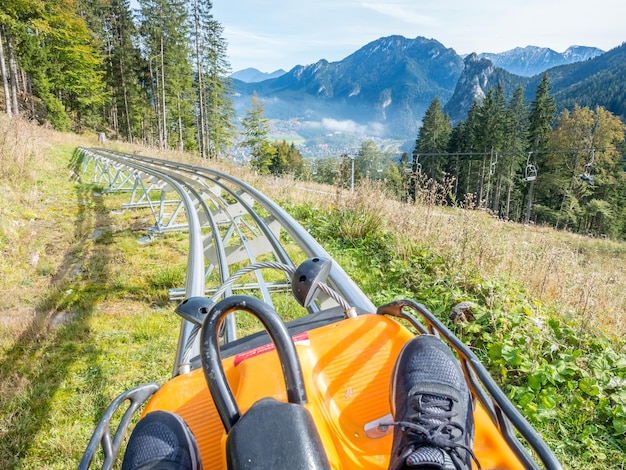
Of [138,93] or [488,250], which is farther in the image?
[138,93]

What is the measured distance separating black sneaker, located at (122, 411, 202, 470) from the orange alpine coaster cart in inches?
2.3

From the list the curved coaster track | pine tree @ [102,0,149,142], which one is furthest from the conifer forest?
the curved coaster track

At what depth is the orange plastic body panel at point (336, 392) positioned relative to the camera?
0.95 m

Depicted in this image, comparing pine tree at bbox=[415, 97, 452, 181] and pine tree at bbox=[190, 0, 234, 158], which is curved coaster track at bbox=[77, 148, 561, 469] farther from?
pine tree at bbox=[415, 97, 452, 181]

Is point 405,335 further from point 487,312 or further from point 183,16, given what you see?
point 183,16

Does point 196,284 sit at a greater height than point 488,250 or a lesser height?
greater

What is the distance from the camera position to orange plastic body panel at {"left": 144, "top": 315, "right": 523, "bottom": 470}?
3.13ft

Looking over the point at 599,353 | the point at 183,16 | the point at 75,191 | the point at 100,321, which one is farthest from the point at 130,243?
the point at 183,16

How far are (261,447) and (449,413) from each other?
1.85ft

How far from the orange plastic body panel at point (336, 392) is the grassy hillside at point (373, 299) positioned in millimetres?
1400

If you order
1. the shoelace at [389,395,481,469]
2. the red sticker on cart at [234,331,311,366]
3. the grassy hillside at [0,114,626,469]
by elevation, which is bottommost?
the grassy hillside at [0,114,626,469]

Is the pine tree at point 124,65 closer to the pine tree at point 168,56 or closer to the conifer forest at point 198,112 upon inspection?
the conifer forest at point 198,112

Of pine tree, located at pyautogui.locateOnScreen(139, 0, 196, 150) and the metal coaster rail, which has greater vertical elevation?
pine tree, located at pyautogui.locateOnScreen(139, 0, 196, 150)

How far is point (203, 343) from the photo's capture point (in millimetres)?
907
